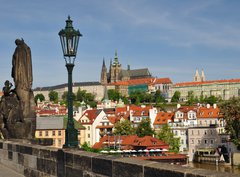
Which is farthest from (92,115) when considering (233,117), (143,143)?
(233,117)

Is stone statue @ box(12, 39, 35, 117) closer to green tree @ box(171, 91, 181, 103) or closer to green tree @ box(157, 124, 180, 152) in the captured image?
green tree @ box(157, 124, 180, 152)

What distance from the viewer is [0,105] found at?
14602mm

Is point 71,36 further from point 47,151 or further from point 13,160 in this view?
point 13,160

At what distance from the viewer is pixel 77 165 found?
7.96 m

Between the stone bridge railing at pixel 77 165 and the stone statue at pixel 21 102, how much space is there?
2.20 ft

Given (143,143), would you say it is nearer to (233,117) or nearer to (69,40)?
(233,117)

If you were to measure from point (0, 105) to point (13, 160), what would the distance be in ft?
8.46

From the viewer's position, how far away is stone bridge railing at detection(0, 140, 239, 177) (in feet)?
16.8

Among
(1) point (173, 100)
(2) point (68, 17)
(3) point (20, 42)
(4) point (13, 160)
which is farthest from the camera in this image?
(1) point (173, 100)

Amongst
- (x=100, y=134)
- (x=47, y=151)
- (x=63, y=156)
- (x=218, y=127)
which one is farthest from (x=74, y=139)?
(x=100, y=134)

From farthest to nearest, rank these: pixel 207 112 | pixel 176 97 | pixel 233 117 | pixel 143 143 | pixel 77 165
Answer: pixel 176 97 < pixel 207 112 < pixel 143 143 < pixel 233 117 < pixel 77 165

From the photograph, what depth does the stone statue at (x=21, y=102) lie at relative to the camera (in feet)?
45.6

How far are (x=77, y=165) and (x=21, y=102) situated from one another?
257 inches

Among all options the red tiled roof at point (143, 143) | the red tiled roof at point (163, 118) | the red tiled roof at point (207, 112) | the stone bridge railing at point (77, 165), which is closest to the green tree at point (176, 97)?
the red tiled roof at point (163, 118)
